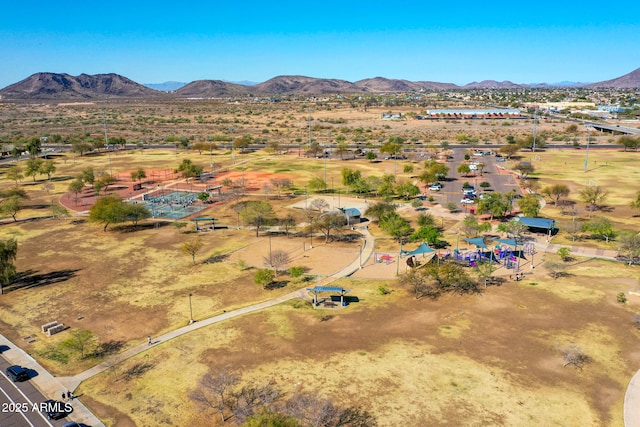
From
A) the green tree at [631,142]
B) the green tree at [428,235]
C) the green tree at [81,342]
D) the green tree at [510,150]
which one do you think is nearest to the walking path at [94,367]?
the green tree at [81,342]

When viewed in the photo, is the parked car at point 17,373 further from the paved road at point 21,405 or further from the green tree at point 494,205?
the green tree at point 494,205

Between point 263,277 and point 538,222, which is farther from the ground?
point 538,222

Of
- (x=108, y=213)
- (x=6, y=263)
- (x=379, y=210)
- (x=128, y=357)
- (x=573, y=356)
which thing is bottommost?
(x=128, y=357)

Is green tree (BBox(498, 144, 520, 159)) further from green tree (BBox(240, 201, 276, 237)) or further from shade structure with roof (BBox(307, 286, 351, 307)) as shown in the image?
shade structure with roof (BBox(307, 286, 351, 307))

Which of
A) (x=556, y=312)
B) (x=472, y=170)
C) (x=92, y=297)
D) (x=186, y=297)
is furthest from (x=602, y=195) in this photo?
(x=92, y=297)

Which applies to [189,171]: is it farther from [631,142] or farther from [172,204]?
[631,142]

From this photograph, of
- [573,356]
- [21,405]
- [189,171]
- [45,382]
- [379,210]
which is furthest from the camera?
[189,171]

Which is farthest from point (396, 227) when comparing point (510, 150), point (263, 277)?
point (510, 150)

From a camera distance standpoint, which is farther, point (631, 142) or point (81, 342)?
point (631, 142)
